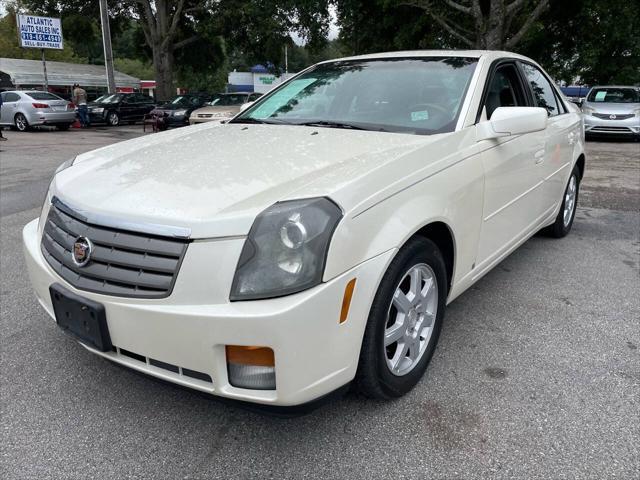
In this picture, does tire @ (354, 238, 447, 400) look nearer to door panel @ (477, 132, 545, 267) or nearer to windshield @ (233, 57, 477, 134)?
door panel @ (477, 132, 545, 267)

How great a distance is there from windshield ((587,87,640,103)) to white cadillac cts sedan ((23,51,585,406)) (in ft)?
46.2

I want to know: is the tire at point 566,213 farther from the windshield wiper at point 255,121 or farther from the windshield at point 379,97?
the windshield wiper at point 255,121

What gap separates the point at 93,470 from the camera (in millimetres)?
1973

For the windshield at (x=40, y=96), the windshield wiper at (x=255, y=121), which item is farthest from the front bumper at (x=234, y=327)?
the windshield at (x=40, y=96)

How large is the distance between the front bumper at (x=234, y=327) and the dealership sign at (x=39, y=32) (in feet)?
88.2

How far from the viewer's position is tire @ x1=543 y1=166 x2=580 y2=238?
4641 millimetres

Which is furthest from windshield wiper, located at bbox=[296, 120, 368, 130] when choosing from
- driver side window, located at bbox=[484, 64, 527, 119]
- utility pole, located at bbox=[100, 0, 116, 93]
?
utility pole, located at bbox=[100, 0, 116, 93]

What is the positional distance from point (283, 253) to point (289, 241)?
5 centimetres

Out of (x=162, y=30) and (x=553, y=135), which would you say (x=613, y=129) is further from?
(x=162, y=30)

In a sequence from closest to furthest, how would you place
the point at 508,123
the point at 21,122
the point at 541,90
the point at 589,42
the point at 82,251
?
the point at 82,251 < the point at 508,123 < the point at 541,90 < the point at 21,122 < the point at 589,42

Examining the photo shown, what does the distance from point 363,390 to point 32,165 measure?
9.79 meters

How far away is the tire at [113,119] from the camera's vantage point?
2170 cm

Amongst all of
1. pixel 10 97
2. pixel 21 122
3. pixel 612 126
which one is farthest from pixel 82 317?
pixel 10 97

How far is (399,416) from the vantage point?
227cm
